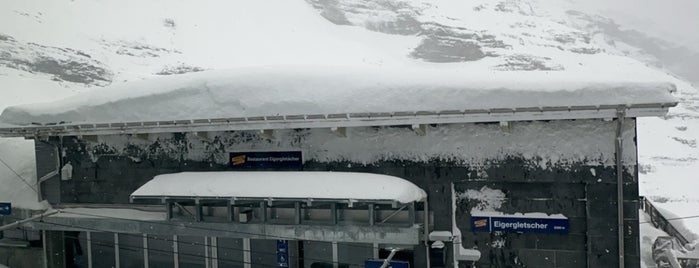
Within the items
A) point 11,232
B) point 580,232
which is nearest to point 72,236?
point 11,232

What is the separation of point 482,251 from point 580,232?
5.20ft

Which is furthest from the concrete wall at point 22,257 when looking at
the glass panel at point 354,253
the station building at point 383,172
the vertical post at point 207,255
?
the glass panel at point 354,253

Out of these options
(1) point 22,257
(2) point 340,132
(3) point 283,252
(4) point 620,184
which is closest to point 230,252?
(3) point 283,252

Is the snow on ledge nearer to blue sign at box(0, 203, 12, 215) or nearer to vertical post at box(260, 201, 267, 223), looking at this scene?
vertical post at box(260, 201, 267, 223)

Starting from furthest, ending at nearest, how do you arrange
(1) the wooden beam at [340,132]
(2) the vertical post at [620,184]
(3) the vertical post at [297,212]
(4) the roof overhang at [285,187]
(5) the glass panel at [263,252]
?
(5) the glass panel at [263,252] → (1) the wooden beam at [340,132] → (3) the vertical post at [297,212] → (4) the roof overhang at [285,187] → (2) the vertical post at [620,184]

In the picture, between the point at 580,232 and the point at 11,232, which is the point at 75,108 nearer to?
the point at 11,232

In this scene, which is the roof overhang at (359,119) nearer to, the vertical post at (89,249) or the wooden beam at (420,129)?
the wooden beam at (420,129)

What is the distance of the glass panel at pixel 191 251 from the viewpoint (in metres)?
10.2

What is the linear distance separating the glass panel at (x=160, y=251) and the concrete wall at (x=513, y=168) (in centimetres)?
264

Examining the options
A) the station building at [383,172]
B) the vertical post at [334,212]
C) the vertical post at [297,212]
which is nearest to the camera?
the station building at [383,172]

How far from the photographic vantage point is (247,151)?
9539mm

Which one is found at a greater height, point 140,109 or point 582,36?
point 582,36

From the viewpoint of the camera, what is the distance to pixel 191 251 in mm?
10336

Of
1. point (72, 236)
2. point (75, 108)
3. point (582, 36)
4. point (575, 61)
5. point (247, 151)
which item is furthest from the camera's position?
point (582, 36)
